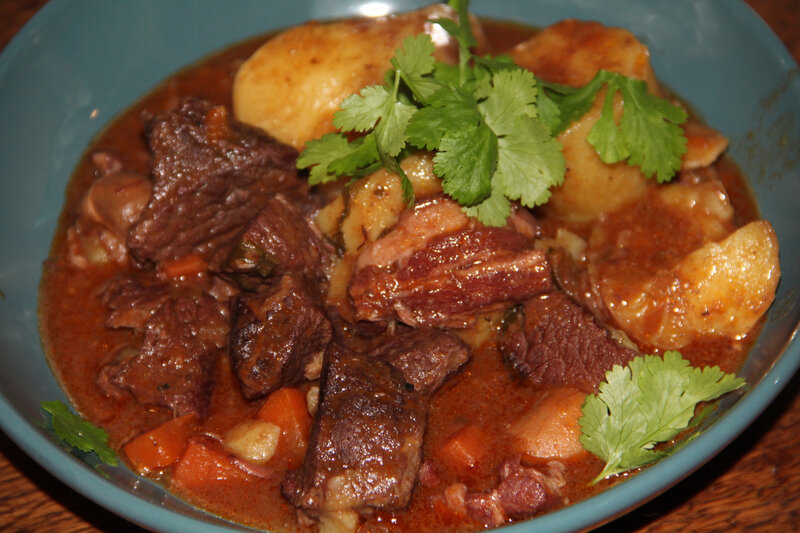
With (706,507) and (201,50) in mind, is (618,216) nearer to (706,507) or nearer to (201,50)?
(706,507)

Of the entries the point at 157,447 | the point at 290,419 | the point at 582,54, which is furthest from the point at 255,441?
the point at 582,54

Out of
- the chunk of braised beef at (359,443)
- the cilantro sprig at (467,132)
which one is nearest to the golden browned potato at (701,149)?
the cilantro sprig at (467,132)

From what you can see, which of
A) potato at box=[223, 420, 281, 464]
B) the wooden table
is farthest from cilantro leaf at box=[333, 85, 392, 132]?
the wooden table

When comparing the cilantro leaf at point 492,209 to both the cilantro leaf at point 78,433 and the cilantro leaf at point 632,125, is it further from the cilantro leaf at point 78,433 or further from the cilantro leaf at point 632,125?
the cilantro leaf at point 78,433

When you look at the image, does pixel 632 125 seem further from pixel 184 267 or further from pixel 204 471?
pixel 204 471

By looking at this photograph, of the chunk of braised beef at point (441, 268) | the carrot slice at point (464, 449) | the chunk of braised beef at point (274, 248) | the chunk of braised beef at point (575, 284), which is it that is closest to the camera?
the carrot slice at point (464, 449)

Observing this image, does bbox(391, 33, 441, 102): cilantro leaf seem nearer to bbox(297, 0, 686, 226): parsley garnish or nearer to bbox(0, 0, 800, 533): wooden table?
bbox(297, 0, 686, 226): parsley garnish
